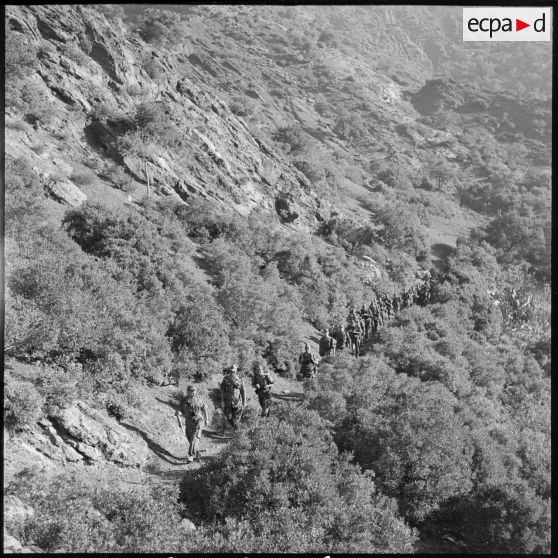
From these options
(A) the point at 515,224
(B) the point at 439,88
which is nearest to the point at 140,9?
(B) the point at 439,88

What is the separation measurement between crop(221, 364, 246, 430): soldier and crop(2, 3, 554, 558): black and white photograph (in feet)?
0.28

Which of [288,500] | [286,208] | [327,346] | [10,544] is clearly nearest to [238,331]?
[327,346]

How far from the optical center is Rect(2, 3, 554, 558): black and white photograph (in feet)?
29.5

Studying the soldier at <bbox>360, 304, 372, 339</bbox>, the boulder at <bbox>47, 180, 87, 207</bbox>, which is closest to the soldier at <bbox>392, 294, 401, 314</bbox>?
the soldier at <bbox>360, 304, 372, 339</bbox>

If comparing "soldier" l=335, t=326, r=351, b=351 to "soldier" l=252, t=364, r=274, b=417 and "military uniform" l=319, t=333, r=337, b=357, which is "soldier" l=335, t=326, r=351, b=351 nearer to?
"military uniform" l=319, t=333, r=337, b=357

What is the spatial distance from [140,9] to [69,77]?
59.3m

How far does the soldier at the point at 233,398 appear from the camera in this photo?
42.8ft

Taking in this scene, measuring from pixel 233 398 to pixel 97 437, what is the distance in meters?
3.91

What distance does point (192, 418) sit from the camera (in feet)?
37.0

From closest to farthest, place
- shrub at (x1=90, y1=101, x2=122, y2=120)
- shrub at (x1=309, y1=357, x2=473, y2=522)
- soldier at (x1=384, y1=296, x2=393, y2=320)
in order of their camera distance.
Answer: shrub at (x1=309, y1=357, x2=473, y2=522) < shrub at (x1=90, y1=101, x2=122, y2=120) < soldier at (x1=384, y1=296, x2=393, y2=320)

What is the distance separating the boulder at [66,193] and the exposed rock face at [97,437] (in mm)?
13021

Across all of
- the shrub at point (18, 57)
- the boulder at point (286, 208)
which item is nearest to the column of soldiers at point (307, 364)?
the boulder at point (286, 208)

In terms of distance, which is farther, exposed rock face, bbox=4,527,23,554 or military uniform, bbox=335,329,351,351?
military uniform, bbox=335,329,351,351

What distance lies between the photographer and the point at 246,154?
3519 cm
